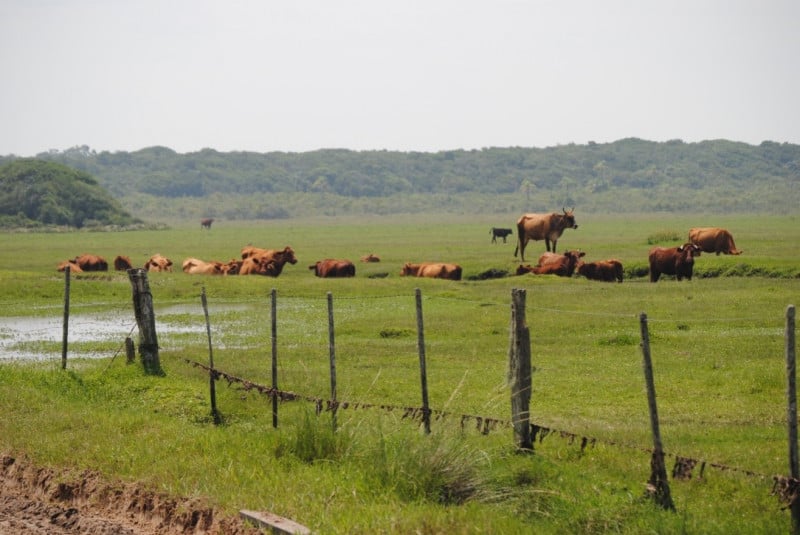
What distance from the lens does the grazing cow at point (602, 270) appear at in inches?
1484

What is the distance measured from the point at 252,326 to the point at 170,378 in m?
10.4

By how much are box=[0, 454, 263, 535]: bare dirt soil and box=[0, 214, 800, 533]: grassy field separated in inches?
10.1

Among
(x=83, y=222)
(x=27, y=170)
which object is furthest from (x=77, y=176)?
(x=83, y=222)

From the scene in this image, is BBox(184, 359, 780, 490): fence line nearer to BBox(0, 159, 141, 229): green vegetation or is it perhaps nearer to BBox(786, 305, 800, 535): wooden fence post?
BBox(786, 305, 800, 535): wooden fence post

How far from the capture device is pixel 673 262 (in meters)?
36.6

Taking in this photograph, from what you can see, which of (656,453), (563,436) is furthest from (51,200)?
(656,453)

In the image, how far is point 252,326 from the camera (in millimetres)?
25422

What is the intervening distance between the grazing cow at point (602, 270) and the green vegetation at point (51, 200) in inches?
3079

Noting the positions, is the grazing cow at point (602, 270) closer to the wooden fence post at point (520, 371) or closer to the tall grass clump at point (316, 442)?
the wooden fence post at point (520, 371)

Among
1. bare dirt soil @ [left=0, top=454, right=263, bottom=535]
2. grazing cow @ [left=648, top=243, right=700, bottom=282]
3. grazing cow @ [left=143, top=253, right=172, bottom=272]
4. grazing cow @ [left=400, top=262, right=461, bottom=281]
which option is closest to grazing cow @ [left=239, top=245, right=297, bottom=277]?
grazing cow @ [left=143, top=253, right=172, bottom=272]

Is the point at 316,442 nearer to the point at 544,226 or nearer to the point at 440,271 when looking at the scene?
the point at 440,271

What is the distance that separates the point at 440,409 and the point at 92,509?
548cm

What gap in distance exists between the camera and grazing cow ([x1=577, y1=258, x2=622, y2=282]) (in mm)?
37688

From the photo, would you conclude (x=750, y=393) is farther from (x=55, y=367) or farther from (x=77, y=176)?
(x=77, y=176)
